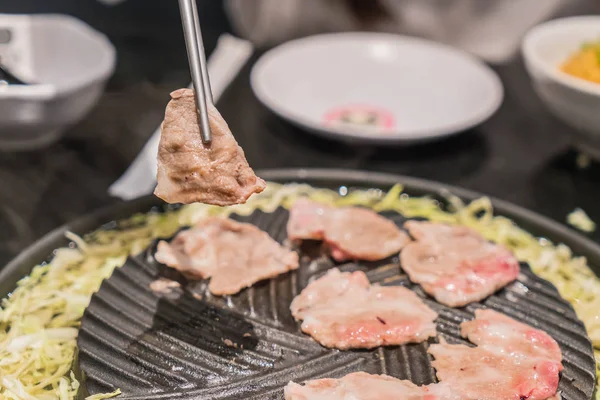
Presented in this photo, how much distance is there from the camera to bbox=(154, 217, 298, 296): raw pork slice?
215 cm

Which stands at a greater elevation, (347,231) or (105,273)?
(347,231)

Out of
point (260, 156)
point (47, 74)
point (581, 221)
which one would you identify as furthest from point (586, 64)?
point (47, 74)

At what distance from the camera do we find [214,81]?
3.64 m

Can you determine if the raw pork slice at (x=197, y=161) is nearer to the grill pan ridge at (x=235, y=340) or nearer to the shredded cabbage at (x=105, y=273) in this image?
the grill pan ridge at (x=235, y=340)

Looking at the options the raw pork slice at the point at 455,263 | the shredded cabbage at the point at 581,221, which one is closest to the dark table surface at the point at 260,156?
the shredded cabbage at the point at 581,221

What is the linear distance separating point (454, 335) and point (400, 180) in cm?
106

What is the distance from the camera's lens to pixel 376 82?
14.1ft

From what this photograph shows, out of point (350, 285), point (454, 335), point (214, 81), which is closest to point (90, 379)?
point (350, 285)

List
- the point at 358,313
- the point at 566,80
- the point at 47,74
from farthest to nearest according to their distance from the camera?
the point at 47,74
the point at 566,80
the point at 358,313

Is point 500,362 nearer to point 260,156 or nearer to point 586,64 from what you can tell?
point 260,156

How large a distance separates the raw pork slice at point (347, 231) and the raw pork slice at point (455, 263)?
0.08m

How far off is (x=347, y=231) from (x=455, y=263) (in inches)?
16.6

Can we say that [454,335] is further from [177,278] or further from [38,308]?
[38,308]

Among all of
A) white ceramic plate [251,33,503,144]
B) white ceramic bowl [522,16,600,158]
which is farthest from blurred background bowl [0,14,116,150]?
white ceramic bowl [522,16,600,158]
